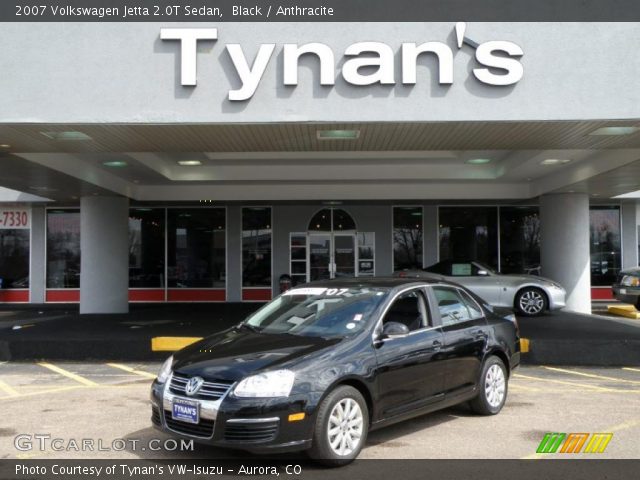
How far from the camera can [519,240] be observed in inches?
837

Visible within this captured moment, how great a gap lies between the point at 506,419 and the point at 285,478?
305 centimetres

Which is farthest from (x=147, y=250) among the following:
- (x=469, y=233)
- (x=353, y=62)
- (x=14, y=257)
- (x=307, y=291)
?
(x=307, y=291)

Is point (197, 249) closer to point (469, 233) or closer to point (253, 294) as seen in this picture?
point (253, 294)

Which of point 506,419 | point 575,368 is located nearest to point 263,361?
point 506,419

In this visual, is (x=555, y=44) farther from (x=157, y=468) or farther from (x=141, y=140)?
(x=157, y=468)

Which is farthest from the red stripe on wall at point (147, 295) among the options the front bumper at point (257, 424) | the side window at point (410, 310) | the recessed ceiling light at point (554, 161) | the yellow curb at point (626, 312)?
the front bumper at point (257, 424)

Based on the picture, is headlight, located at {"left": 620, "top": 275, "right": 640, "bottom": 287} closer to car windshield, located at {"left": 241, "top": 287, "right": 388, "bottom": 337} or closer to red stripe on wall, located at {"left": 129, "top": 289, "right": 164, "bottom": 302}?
car windshield, located at {"left": 241, "top": 287, "right": 388, "bottom": 337}

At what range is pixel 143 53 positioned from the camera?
874cm

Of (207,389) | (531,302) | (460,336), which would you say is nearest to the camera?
(207,389)

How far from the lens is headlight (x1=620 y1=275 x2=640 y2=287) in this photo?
17031 mm

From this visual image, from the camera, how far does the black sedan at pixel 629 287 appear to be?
17.0m

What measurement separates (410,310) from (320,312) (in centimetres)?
97

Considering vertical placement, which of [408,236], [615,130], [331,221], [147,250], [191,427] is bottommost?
[191,427]

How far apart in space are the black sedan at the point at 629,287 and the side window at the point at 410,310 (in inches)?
519
